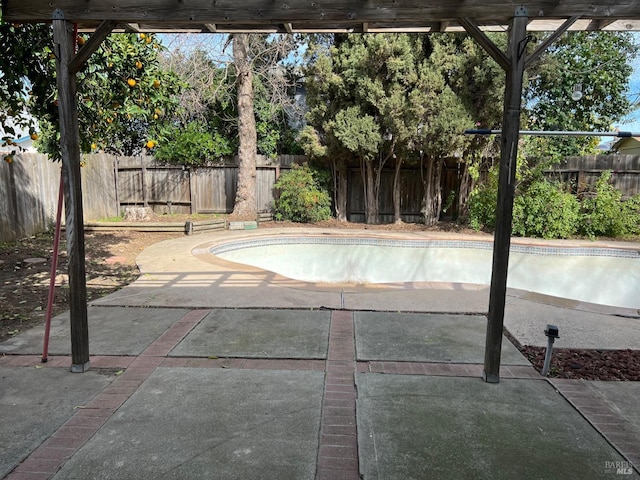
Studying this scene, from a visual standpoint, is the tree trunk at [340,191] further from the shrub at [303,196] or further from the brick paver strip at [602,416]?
the brick paver strip at [602,416]

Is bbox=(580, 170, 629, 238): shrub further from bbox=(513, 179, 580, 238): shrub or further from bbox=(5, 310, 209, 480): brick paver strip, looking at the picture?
bbox=(5, 310, 209, 480): brick paver strip

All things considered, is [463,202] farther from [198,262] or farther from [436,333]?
[436,333]

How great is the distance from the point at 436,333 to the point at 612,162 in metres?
10.7

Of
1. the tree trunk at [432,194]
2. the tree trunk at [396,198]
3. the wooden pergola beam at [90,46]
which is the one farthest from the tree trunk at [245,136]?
the wooden pergola beam at [90,46]

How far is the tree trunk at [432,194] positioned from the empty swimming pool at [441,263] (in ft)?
7.68

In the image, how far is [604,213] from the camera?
36.8 ft

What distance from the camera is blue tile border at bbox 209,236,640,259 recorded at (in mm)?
10027

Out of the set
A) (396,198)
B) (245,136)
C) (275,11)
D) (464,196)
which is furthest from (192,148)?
(275,11)

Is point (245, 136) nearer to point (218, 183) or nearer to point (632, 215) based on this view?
point (218, 183)

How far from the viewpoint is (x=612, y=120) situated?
16172 millimetres

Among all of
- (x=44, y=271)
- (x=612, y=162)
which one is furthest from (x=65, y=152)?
(x=612, y=162)

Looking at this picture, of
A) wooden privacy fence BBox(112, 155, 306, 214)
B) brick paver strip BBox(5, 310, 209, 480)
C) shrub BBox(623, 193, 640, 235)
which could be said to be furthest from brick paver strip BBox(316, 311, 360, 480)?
wooden privacy fence BBox(112, 155, 306, 214)

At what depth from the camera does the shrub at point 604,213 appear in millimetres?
11180

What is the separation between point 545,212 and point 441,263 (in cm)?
310
